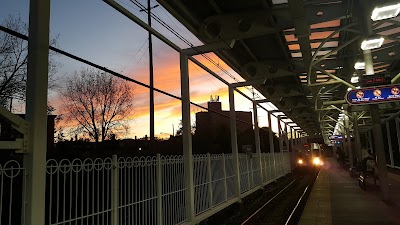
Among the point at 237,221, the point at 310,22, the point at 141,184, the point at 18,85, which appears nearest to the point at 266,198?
the point at 237,221

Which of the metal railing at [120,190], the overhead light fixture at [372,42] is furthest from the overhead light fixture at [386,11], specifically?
the metal railing at [120,190]

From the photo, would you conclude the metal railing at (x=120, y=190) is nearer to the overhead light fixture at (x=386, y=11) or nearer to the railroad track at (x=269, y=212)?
the railroad track at (x=269, y=212)

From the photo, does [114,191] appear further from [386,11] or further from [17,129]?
[386,11]

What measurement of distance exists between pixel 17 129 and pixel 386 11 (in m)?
8.00

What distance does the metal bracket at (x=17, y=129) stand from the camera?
3.71m

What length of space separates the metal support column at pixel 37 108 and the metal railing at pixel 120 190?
0.12 meters

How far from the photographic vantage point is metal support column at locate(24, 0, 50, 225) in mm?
3943

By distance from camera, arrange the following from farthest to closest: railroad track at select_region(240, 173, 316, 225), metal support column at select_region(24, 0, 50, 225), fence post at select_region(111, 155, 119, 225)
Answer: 1. railroad track at select_region(240, 173, 316, 225)
2. fence post at select_region(111, 155, 119, 225)
3. metal support column at select_region(24, 0, 50, 225)

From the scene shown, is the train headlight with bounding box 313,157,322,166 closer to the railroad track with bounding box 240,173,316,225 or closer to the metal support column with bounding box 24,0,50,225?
the railroad track with bounding box 240,173,316,225

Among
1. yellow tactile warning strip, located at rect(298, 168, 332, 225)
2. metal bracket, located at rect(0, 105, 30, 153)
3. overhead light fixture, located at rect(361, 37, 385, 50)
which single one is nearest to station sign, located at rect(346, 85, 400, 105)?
overhead light fixture, located at rect(361, 37, 385, 50)

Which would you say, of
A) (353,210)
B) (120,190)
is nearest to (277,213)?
(353,210)

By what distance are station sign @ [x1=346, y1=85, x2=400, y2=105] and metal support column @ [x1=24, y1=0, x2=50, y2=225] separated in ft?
28.3

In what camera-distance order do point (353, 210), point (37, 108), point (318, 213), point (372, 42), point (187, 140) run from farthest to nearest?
point (318, 213), point (353, 210), point (372, 42), point (187, 140), point (37, 108)

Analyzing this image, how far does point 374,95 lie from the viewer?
9.88 meters
